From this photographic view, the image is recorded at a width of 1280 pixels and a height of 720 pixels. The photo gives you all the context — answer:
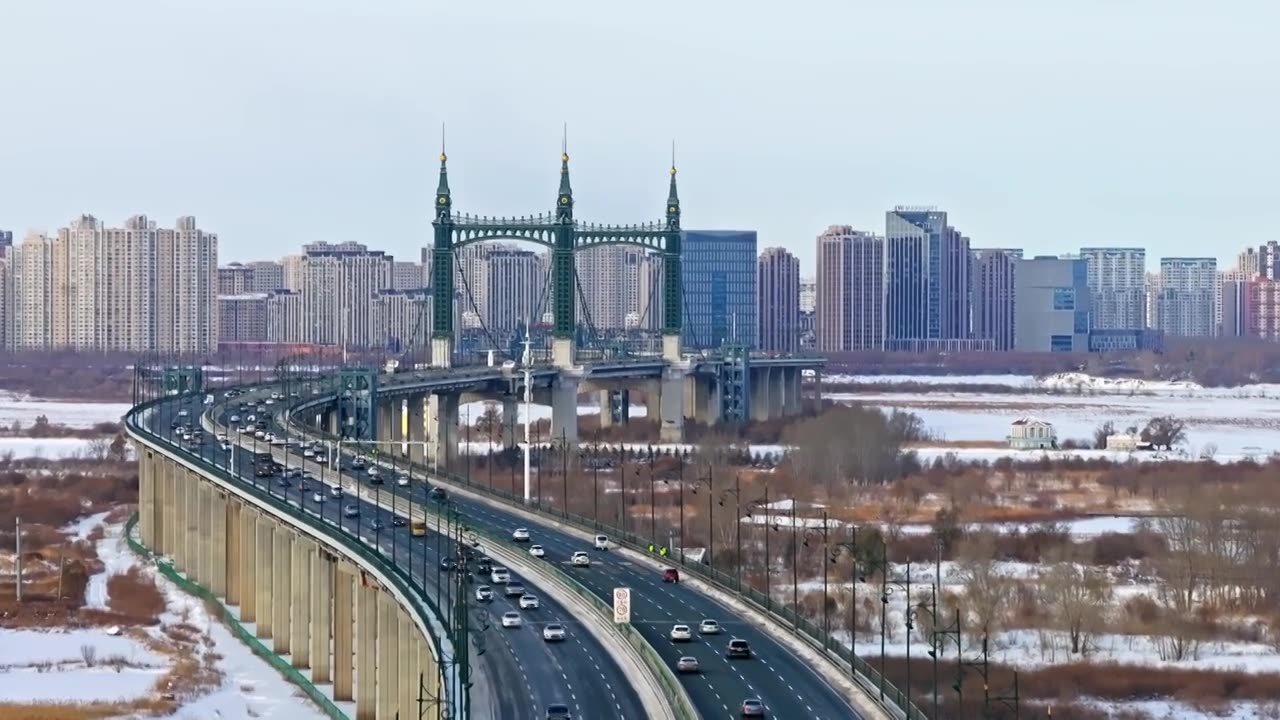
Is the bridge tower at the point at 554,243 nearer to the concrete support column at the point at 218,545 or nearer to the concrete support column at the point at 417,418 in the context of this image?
the concrete support column at the point at 417,418

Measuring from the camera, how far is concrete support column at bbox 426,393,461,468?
269 feet

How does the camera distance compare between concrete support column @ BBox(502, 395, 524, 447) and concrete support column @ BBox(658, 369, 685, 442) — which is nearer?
concrete support column @ BBox(502, 395, 524, 447)

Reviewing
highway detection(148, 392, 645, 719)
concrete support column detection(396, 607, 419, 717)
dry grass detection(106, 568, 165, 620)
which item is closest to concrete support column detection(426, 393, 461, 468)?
dry grass detection(106, 568, 165, 620)

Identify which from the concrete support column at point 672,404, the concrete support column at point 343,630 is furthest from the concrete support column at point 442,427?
the concrete support column at point 343,630

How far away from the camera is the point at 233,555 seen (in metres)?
59.8

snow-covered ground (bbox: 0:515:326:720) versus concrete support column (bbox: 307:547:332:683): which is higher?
concrete support column (bbox: 307:547:332:683)

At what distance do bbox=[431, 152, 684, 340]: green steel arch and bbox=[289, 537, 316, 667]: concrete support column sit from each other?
3925 centimetres

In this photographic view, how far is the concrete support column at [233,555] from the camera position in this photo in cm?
5909

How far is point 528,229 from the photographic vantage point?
94.0m

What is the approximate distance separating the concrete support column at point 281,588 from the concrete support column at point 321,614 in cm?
178

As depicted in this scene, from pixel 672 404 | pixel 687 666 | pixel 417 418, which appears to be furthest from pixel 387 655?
pixel 672 404

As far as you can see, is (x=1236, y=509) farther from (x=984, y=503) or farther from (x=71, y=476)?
(x=71, y=476)

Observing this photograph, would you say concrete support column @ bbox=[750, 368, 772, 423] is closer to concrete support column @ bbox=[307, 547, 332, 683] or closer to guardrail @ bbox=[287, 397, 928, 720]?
guardrail @ bbox=[287, 397, 928, 720]

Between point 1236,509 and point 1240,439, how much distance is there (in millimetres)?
50288
